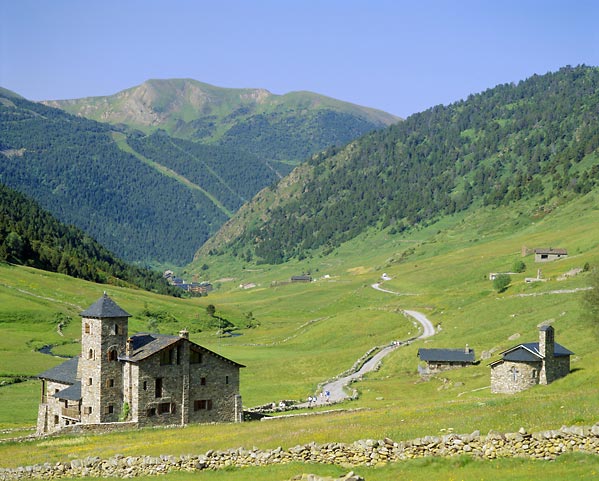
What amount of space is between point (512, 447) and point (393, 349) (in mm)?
93799

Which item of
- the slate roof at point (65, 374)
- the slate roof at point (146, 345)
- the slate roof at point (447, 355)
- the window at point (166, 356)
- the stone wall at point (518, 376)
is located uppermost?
the slate roof at point (146, 345)

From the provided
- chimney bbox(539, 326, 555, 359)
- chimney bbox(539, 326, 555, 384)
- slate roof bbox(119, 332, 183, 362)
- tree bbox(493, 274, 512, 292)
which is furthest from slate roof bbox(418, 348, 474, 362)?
tree bbox(493, 274, 512, 292)

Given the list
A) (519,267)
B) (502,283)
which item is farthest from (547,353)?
(519,267)

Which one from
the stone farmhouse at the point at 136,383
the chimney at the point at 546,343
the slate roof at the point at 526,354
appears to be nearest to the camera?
the chimney at the point at 546,343

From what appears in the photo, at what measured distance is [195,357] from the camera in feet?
260

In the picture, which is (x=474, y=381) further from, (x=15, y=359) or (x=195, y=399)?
(x=15, y=359)

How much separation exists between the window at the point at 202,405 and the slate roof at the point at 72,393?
10685 mm

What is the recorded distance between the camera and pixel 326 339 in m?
158

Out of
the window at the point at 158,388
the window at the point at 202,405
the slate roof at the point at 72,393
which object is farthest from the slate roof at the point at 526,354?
the slate roof at the point at 72,393

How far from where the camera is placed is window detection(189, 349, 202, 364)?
7894cm

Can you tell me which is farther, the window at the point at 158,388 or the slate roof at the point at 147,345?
the window at the point at 158,388

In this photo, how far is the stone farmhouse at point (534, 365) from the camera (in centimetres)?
7550

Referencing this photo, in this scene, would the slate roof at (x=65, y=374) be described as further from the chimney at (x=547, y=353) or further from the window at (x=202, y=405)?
the chimney at (x=547, y=353)

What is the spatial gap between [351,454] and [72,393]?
4609 cm
